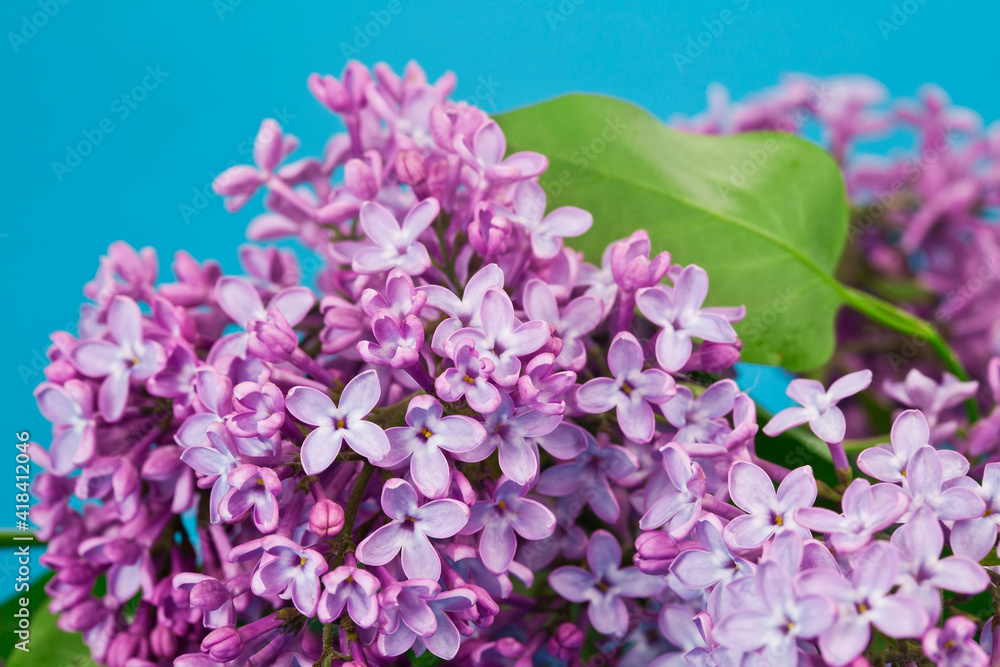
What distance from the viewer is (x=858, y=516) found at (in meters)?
0.49

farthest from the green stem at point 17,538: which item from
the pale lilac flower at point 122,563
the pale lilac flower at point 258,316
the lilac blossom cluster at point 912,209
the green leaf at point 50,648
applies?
the lilac blossom cluster at point 912,209

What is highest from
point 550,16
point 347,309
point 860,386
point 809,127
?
point 550,16

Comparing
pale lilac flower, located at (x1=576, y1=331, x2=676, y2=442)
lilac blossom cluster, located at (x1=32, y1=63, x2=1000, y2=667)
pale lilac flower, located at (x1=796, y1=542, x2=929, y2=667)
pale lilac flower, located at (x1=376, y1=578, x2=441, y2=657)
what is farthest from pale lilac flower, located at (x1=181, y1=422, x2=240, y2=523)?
pale lilac flower, located at (x1=796, y1=542, x2=929, y2=667)

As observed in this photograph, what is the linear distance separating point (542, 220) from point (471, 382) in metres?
0.18

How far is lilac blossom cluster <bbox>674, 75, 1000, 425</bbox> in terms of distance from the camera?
1.13 m

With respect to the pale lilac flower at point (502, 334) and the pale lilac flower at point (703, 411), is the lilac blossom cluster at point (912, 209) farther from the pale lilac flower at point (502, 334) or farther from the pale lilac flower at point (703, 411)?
the pale lilac flower at point (502, 334)

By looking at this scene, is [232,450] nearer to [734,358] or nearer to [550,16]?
[734,358]

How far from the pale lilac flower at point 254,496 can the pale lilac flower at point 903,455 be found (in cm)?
35

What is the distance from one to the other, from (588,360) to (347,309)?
7.0 inches

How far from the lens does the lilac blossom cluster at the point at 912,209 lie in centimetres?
113

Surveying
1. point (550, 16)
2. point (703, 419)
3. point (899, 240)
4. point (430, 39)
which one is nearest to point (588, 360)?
point (703, 419)

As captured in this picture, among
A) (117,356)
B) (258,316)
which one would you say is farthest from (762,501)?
(117,356)

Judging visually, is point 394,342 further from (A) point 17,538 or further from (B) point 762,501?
(A) point 17,538

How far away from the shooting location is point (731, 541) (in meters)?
0.51
